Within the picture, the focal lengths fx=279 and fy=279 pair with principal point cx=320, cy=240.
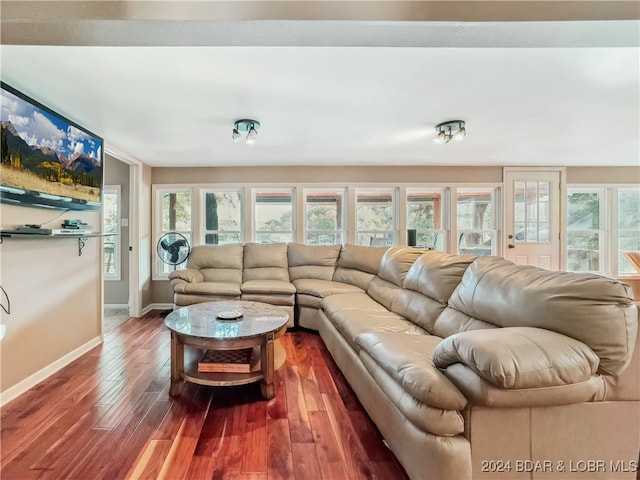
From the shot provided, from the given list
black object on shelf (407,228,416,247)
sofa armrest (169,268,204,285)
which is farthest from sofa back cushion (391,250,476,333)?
sofa armrest (169,268,204,285)

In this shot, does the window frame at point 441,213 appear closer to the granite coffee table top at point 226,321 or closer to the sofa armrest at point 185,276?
the granite coffee table top at point 226,321

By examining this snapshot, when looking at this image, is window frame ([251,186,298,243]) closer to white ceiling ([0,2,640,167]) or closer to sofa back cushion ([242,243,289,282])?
sofa back cushion ([242,243,289,282])

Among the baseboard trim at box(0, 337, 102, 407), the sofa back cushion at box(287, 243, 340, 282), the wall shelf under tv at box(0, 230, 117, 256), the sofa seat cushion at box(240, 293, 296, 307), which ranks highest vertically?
the wall shelf under tv at box(0, 230, 117, 256)

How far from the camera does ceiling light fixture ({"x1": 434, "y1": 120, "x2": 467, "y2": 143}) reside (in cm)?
250

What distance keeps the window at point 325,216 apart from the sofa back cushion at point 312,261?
350 millimetres

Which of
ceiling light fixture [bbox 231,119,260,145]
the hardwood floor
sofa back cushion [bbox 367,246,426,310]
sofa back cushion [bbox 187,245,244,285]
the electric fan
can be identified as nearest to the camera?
the hardwood floor

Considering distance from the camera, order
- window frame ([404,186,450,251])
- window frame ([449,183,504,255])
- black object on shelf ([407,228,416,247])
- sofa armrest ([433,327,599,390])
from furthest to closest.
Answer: window frame ([404,186,450,251])
window frame ([449,183,504,255])
black object on shelf ([407,228,416,247])
sofa armrest ([433,327,599,390])

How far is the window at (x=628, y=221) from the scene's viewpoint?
14.1 feet

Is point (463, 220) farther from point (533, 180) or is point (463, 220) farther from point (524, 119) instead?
point (524, 119)

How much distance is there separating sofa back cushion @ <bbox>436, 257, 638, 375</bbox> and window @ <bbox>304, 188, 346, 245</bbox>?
2.98 m

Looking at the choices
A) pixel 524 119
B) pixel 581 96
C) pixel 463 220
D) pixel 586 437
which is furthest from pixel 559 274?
pixel 463 220

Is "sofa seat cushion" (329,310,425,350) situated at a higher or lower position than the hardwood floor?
higher

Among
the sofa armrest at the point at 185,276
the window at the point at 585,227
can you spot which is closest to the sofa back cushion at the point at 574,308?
the sofa armrest at the point at 185,276

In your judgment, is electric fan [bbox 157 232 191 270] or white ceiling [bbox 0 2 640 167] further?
electric fan [bbox 157 232 191 270]
